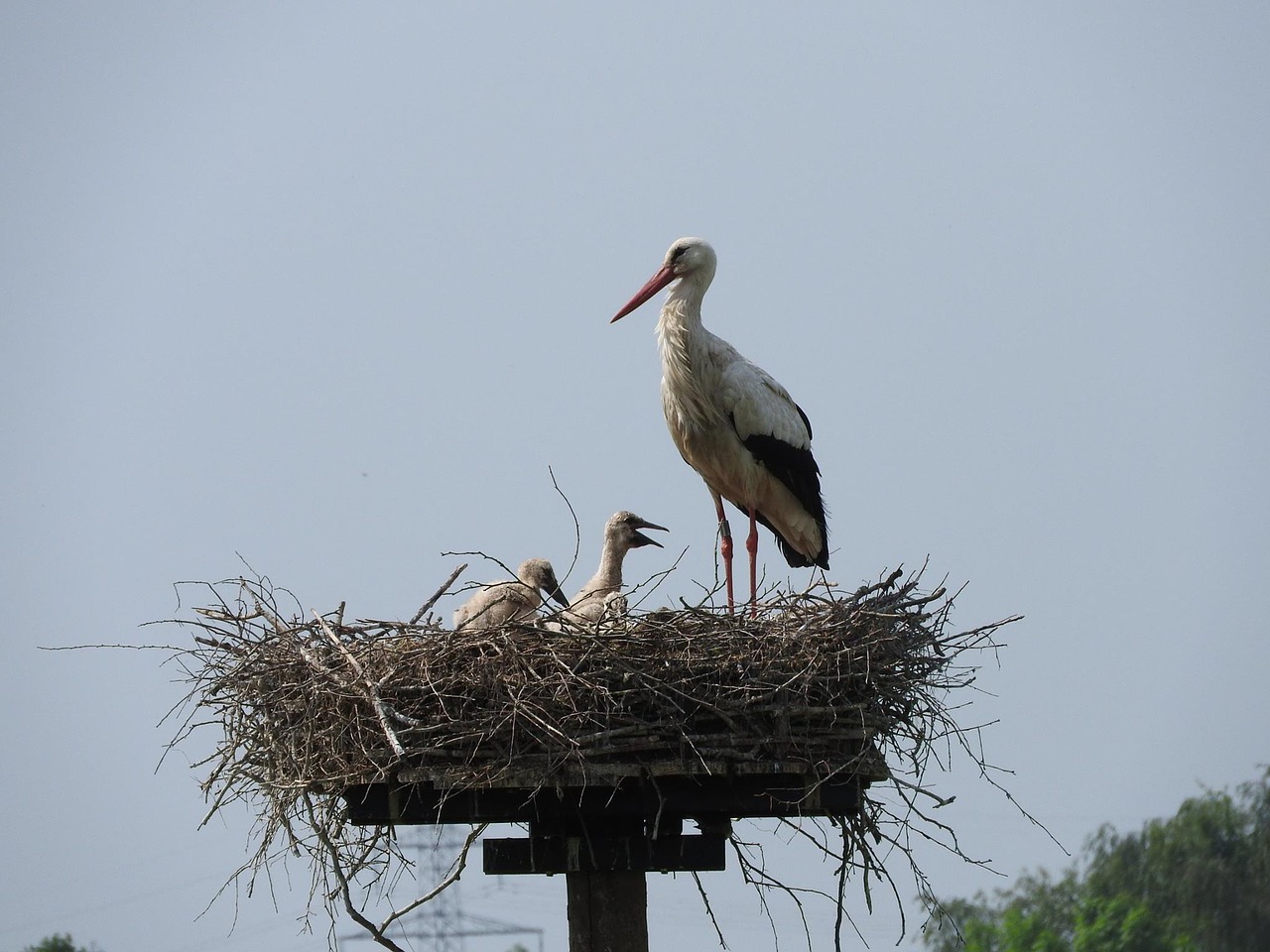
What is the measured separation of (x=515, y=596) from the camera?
20.6 ft

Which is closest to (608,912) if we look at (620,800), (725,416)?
(620,800)

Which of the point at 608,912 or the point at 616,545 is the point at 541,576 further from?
the point at 608,912

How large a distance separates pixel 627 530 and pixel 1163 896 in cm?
1377

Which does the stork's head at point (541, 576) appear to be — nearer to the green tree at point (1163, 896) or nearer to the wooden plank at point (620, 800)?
the wooden plank at point (620, 800)

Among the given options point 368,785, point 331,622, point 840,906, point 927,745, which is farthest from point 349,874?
point 927,745

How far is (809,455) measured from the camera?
297 inches

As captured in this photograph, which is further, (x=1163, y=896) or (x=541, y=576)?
(x=1163, y=896)

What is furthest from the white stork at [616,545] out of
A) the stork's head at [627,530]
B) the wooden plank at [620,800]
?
the wooden plank at [620,800]

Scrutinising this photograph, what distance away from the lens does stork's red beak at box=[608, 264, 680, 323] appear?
24.7 ft

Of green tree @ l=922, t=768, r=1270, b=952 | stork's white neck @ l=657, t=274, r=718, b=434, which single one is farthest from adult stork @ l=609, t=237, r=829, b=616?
green tree @ l=922, t=768, r=1270, b=952

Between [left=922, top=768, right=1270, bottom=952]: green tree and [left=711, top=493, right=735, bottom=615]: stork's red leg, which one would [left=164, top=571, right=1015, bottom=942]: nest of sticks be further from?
[left=922, top=768, right=1270, bottom=952]: green tree

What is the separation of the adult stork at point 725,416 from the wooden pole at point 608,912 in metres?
2.33

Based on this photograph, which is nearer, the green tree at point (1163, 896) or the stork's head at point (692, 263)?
the stork's head at point (692, 263)

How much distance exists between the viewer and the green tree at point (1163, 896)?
17.5 meters
